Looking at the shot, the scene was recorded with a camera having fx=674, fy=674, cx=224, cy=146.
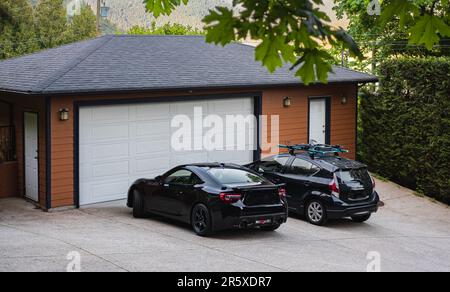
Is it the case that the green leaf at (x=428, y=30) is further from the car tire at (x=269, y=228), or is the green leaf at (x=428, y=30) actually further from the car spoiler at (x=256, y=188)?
the car tire at (x=269, y=228)

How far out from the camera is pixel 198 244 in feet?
39.6

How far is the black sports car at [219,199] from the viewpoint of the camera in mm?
12578

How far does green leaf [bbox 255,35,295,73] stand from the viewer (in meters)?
4.54

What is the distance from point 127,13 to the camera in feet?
250

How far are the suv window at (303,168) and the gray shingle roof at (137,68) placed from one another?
6.79 feet

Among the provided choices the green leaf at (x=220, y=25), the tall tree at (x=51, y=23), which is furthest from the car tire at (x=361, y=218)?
the tall tree at (x=51, y=23)

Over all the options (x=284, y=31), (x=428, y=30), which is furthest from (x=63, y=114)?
(x=284, y=31)

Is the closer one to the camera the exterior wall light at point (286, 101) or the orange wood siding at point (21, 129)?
the orange wood siding at point (21, 129)

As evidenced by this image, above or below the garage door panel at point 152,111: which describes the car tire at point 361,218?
below

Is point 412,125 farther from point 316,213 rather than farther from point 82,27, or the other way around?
point 82,27

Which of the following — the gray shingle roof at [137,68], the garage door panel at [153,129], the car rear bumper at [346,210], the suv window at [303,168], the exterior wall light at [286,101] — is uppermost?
the gray shingle roof at [137,68]

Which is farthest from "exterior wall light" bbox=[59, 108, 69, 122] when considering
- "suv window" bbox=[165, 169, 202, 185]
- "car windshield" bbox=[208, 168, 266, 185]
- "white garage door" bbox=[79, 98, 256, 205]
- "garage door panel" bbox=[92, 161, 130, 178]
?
"car windshield" bbox=[208, 168, 266, 185]
